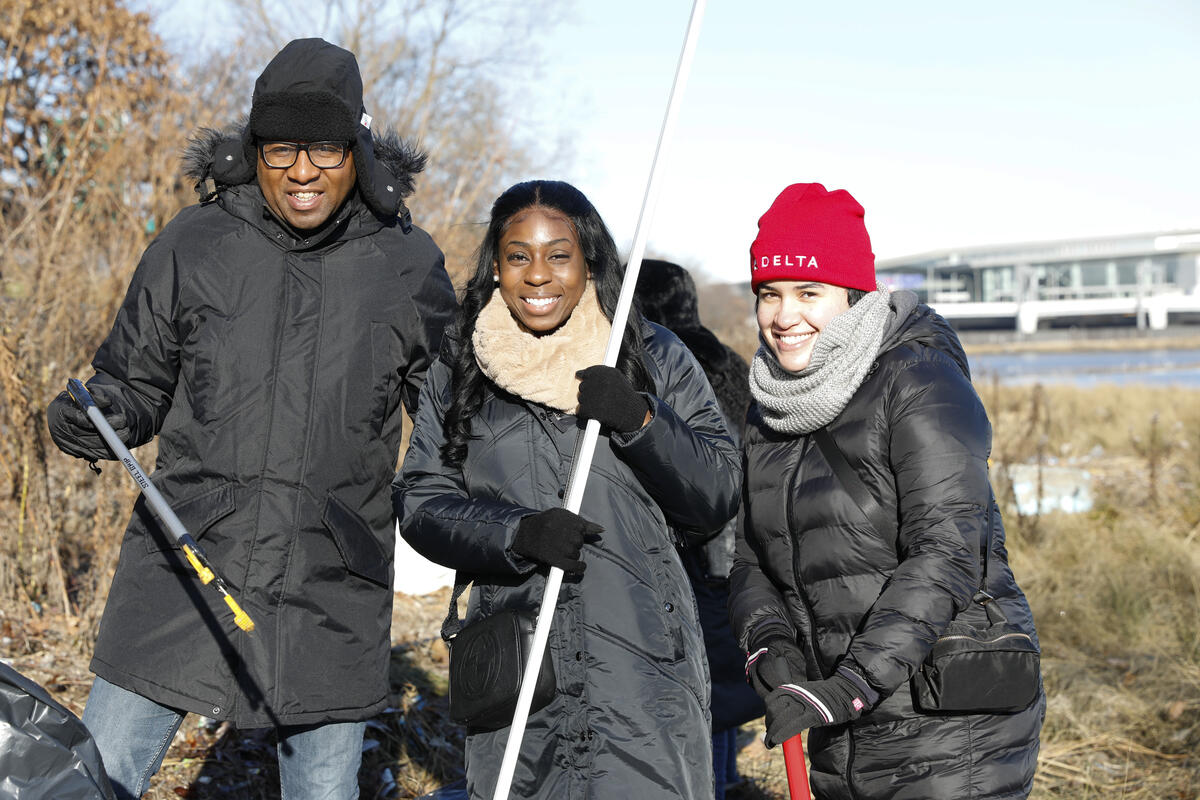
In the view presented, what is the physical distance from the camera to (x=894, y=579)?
7.60ft

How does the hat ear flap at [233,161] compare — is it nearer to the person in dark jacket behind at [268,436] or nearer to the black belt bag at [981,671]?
the person in dark jacket behind at [268,436]

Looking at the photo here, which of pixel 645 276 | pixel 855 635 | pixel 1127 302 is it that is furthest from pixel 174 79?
pixel 1127 302

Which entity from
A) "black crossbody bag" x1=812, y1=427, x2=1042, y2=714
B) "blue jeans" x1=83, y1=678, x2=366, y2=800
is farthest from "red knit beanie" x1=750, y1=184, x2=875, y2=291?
"blue jeans" x1=83, y1=678, x2=366, y2=800

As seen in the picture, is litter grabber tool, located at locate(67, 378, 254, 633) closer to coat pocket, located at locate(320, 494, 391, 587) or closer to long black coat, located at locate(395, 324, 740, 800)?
coat pocket, located at locate(320, 494, 391, 587)

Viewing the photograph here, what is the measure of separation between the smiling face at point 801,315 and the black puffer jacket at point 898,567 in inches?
6.2

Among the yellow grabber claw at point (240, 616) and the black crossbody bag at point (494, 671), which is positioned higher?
the yellow grabber claw at point (240, 616)

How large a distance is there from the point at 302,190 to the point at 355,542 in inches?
34.9

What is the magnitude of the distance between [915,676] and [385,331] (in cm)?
153

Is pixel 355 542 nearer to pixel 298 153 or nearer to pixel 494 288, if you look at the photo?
pixel 494 288

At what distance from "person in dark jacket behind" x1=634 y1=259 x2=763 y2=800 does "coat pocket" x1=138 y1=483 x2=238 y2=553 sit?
1.64 m

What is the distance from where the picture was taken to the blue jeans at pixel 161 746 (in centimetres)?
262

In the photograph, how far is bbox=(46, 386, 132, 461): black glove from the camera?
2697 mm

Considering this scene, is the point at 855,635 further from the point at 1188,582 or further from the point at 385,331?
the point at 1188,582

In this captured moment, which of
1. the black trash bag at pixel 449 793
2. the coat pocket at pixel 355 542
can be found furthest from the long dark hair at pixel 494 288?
the black trash bag at pixel 449 793
